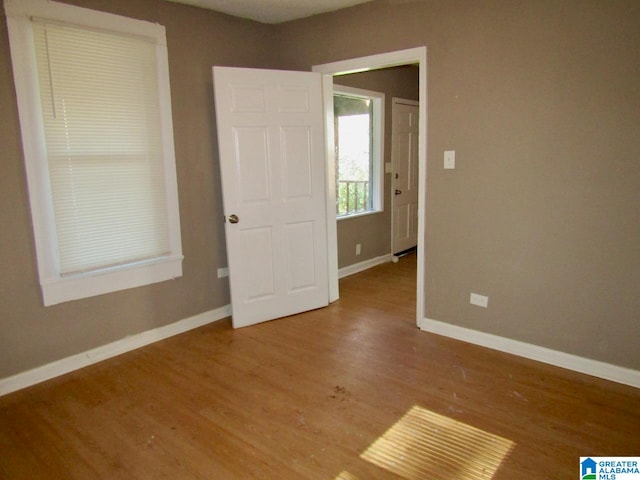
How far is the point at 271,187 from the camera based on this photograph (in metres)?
3.51

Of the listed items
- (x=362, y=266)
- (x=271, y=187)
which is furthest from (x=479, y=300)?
(x=362, y=266)

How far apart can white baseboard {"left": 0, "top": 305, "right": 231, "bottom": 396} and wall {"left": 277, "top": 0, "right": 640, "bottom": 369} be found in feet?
6.13

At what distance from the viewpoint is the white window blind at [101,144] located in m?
2.68

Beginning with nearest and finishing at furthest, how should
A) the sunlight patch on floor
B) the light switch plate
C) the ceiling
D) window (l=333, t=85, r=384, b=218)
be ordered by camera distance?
the sunlight patch on floor, the light switch plate, the ceiling, window (l=333, t=85, r=384, b=218)

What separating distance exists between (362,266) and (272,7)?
290 centimetres

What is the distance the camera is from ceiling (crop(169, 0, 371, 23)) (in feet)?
10.7

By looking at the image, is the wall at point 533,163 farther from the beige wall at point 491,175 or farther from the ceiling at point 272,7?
the ceiling at point 272,7

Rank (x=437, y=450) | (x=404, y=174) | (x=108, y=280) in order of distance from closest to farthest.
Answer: (x=437, y=450), (x=108, y=280), (x=404, y=174)

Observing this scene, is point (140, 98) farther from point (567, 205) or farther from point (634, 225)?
point (634, 225)

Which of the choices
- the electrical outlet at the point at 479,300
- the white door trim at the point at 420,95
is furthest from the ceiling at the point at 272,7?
the electrical outlet at the point at 479,300

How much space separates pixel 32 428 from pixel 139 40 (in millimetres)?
2493

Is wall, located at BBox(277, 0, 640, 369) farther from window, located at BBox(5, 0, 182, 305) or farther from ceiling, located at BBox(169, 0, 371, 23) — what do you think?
window, located at BBox(5, 0, 182, 305)

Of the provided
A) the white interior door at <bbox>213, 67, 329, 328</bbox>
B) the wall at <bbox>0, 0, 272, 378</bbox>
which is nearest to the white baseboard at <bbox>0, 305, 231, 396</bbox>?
the wall at <bbox>0, 0, 272, 378</bbox>

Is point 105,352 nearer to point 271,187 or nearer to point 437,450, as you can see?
point 271,187
